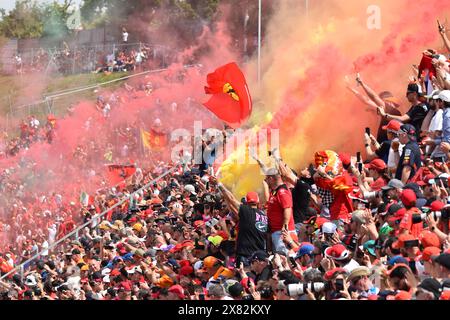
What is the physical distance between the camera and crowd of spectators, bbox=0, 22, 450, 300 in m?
10.0

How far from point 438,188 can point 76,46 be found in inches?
1258

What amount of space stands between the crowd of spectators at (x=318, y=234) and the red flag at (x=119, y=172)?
24.9 feet

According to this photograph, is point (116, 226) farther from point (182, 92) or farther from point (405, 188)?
point (182, 92)

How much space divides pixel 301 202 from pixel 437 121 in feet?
5.58

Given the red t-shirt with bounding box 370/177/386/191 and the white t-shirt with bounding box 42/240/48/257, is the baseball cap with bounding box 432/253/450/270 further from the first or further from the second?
the white t-shirt with bounding box 42/240/48/257

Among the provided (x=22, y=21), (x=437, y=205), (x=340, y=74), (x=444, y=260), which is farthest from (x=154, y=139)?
(x=22, y=21)

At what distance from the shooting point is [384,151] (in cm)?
1378

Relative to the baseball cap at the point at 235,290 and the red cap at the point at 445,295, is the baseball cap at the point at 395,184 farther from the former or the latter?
the red cap at the point at 445,295

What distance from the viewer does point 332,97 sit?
57.9ft

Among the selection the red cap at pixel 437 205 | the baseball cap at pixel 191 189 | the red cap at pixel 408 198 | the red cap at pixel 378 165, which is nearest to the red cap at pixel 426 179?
the red cap at pixel 408 198

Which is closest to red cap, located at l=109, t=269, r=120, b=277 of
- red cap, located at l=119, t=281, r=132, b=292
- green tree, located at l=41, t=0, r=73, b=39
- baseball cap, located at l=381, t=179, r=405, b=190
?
red cap, located at l=119, t=281, r=132, b=292

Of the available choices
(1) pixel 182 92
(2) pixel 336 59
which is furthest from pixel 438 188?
(1) pixel 182 92

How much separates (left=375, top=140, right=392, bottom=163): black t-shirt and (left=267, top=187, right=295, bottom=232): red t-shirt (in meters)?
1.53

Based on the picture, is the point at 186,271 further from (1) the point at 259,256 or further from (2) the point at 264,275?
(2) the point at 264,275
